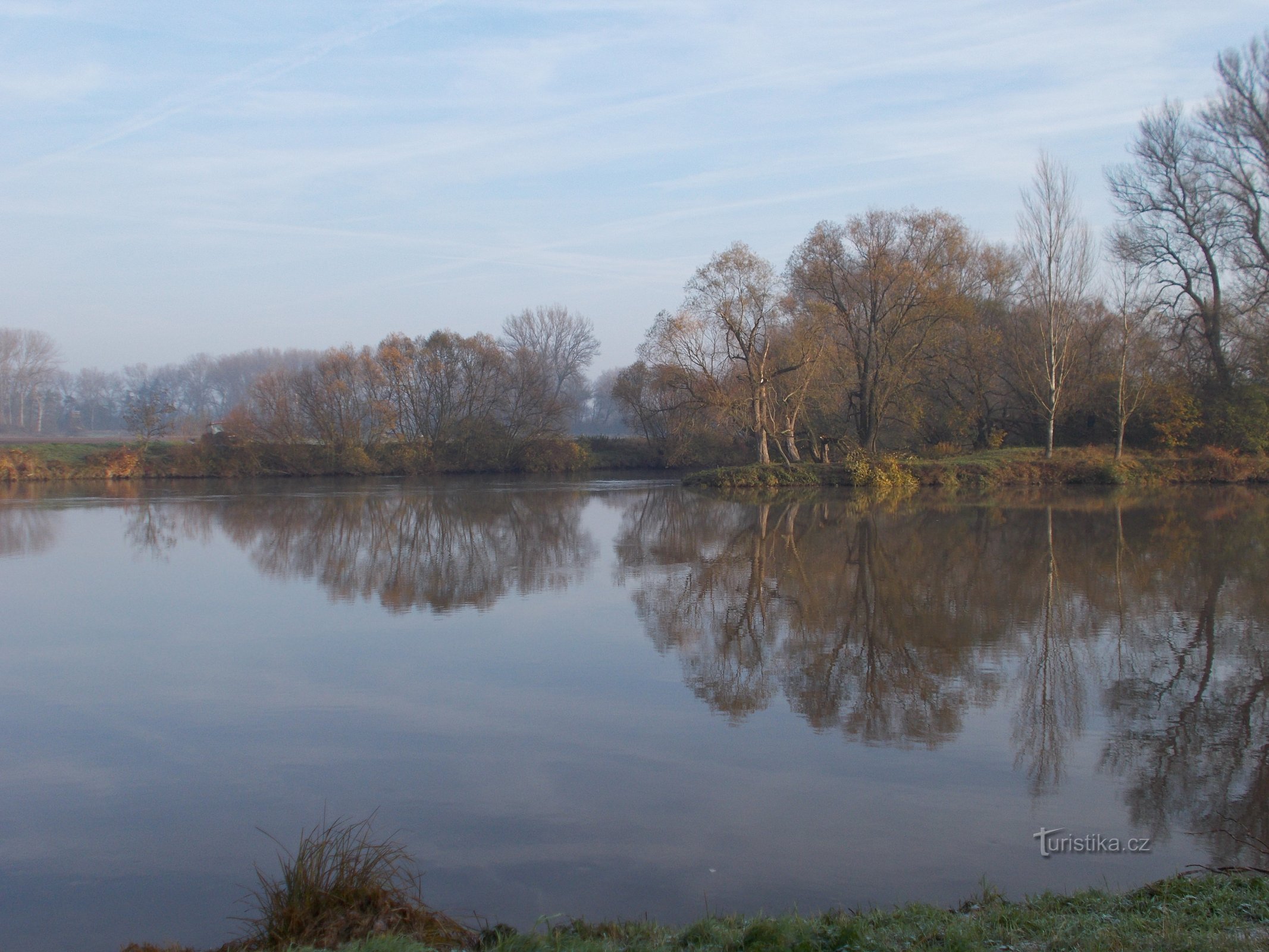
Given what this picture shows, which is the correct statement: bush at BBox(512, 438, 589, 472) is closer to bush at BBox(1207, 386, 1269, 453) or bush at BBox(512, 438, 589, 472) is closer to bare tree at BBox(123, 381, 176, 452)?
bare tree at BBox(123, 381, 176, 452)

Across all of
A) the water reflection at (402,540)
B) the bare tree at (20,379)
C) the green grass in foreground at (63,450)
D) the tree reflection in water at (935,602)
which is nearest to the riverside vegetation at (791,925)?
the tree reflection in water at (935,602)

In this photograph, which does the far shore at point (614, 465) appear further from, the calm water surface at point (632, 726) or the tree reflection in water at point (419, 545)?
the calm water surface at point (632, 726)

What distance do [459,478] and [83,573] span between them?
26822 mm

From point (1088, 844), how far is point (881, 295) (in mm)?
28028

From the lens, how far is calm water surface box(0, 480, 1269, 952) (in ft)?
Result: 14.8

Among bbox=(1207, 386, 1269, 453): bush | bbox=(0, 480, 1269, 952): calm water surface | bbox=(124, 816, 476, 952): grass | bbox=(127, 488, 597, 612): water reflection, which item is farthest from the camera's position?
bbox=(1207, 386, 1269, 453): bush

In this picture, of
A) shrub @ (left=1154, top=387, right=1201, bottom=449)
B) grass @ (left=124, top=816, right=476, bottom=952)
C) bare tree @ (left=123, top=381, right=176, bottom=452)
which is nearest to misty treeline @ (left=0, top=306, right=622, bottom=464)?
bare tree @ (left=123, top=381, right=176, bottom=452)

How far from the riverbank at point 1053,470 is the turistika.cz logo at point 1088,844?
25090mm

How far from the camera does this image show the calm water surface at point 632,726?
177 inches

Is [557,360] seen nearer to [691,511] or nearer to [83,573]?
[691,511]

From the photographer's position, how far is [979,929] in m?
3.48

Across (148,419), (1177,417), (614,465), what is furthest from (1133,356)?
(148,419)

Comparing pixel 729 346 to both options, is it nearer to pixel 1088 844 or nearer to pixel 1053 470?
pixel 1053 470

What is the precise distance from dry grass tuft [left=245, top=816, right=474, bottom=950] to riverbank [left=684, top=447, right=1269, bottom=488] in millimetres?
26873
